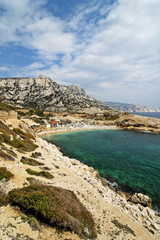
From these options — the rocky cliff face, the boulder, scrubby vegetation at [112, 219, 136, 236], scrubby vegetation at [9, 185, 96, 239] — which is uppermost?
the rocky cliff face

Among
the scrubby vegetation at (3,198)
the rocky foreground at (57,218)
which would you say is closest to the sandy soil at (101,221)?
the rocky foreground at (57,218)

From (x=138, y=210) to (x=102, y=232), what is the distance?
773 cm

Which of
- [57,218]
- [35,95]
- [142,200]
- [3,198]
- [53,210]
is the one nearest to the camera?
[57,218]

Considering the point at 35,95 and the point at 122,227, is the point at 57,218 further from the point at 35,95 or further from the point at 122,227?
the point at 35,95

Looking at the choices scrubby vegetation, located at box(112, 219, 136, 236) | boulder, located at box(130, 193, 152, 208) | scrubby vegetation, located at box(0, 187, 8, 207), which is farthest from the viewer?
boulder, located at box(130, 193, 152, 208)

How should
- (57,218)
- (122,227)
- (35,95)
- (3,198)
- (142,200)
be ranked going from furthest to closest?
(35,95), (142,200), (122,227), (3,198), (57,218)

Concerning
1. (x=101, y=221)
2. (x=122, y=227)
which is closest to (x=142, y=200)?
(x=122, y=227)

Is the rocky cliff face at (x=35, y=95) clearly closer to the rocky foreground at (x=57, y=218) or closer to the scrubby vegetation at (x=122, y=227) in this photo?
the rocky foreground at (x=57, y=218)

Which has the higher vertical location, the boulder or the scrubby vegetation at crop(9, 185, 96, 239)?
the scrubby vegetation at crop(9, 185, 96, 239)

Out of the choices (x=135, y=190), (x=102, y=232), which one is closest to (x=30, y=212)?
(x=102, y=232)

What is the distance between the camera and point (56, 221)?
6.39 metres

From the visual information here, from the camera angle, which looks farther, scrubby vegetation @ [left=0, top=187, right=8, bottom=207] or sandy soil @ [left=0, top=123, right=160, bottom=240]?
scrubby vegetation @ [left=0, top=187, right=8, bottom=207]

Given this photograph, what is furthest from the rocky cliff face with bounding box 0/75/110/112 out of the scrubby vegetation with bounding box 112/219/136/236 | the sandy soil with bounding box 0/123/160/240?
the scrubby vegetation with bounding box 112/219/136/236

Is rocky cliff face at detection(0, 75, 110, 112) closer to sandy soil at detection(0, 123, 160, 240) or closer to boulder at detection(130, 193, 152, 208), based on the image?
boulder at detection(130, 193, 152, 208)
